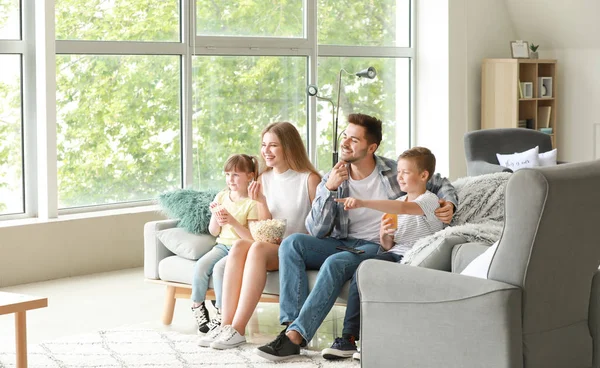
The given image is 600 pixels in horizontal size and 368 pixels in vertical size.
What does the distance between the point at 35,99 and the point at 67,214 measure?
0.76 m

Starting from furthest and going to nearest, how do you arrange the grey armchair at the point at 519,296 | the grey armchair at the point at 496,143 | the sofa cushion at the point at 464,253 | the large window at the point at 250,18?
the large window at the point at 250,18 → the grey armchair at the point at 496,143 → the sofa cushion at the point at 464,253 → the grey armchair at the point at 519,296

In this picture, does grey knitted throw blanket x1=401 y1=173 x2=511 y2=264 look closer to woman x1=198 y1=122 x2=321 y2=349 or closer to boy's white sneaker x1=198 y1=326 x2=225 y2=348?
woman x1=198 y1=122 x2=321 y2=349

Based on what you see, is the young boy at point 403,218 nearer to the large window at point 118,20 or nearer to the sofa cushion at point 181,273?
the sofa cushion at point 181,273

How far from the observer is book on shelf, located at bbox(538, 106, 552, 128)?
8562 millimetres

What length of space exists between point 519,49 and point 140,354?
5.41 metres

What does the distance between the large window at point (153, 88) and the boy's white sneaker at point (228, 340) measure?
2.27 metres

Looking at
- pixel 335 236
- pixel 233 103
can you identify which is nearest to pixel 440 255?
pixel 335 236

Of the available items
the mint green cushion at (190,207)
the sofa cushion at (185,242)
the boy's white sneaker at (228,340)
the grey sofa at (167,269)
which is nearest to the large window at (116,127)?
the mint green cushion at (190,207)

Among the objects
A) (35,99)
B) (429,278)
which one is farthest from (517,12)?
A: (429,278)

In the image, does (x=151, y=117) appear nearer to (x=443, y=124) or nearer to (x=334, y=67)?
(x=334, y=67)

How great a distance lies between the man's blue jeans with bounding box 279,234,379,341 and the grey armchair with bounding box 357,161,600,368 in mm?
683

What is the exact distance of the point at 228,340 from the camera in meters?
4.02

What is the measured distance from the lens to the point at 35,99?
5980 mm

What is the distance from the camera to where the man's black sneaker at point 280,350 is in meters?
3.83
